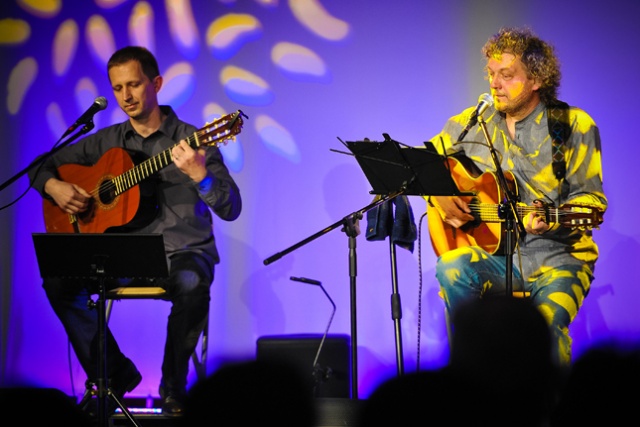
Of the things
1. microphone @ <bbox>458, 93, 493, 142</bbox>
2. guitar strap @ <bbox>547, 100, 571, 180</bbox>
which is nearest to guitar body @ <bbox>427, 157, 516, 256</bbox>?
guitar strap @ <bbox>547, 100, 571, 180</bbox>

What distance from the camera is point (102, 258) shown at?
371 cm

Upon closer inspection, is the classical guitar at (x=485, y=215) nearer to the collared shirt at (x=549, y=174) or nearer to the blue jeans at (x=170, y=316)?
the collared shirt at (x=549, y=174)

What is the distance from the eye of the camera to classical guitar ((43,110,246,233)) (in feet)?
14.8

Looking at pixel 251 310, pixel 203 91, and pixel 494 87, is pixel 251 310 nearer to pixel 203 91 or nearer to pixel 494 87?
pixel 203 91

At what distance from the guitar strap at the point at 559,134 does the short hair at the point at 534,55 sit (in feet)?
0.42

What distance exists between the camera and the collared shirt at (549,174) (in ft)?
13.5

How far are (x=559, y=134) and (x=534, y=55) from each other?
1.53 feet

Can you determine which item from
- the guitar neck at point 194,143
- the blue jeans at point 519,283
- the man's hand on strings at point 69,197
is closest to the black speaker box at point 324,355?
the blue jeans at point 519,283

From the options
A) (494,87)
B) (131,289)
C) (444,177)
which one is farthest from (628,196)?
(131,289)

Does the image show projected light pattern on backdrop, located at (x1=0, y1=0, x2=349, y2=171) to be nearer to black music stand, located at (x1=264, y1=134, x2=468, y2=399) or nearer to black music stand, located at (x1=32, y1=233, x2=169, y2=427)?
black music stand, located at (x1=264, y1=134, x2=468, y2=399)

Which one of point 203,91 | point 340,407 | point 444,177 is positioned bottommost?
point 340,407

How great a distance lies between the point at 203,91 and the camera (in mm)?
5668

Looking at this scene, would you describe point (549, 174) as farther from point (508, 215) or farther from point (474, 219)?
point (508, 215)

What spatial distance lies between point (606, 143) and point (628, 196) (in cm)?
35
